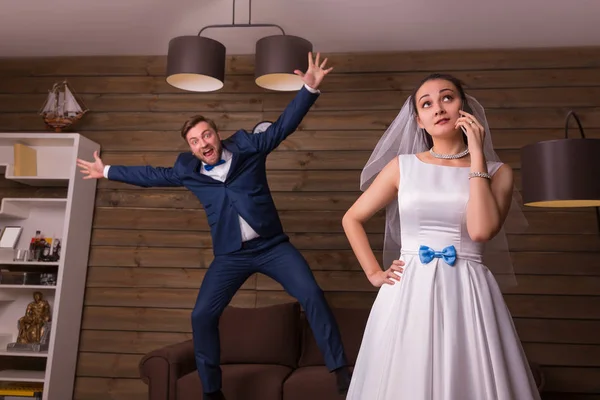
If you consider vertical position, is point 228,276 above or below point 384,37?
below

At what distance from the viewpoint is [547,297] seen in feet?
13.5

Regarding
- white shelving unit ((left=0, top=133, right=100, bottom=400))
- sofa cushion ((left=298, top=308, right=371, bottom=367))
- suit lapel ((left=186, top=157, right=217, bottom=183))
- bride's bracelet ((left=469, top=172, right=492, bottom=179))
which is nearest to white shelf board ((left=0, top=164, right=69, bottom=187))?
white shelving unit ((left=0, top=133, right=100, bottom=400))

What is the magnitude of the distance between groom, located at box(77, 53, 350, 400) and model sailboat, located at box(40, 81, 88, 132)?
1695 mm

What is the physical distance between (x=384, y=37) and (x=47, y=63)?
8.81 ft

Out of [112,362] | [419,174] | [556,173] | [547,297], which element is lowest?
[112,362]

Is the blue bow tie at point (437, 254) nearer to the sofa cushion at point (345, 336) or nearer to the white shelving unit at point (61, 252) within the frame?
the sofa cushion at point (345, 336)

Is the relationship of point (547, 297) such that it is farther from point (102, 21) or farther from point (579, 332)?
point (102, 21)

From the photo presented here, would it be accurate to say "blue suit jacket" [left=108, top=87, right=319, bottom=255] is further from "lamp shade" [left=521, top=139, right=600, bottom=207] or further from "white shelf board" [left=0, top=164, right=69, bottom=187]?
"white shelf board" [left=0, top=164, right=69, bottom=187]

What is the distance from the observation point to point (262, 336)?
3.75m

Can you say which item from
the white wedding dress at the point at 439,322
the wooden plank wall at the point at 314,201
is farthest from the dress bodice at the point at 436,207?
the wooden plank wall at the point at 314,201

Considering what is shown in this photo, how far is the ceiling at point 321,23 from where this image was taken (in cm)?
379

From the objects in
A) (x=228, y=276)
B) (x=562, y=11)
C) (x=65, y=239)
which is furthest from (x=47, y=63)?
(x=562, y=11)

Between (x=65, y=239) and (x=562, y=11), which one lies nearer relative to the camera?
(x=562, y=11)

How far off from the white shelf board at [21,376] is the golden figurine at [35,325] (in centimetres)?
18
